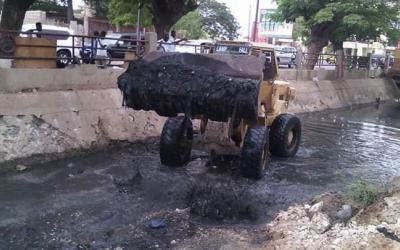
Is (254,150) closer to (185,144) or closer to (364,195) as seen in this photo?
(185,144)

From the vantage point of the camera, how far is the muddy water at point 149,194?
6633 millimetres

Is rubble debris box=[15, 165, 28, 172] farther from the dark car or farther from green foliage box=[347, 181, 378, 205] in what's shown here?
green foliage box=[347, 181, 378, 205]

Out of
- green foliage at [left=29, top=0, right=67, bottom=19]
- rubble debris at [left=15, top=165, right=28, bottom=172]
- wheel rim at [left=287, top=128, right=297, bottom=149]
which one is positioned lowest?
rubble debris at [left=15, top=165, right=28, bottom=172]

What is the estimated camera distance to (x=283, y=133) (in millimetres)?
10984

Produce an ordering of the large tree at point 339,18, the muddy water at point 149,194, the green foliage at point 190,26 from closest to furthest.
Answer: the muddy water at point 149,194, the large tree at point 339,18, the green foliage at point 190,26

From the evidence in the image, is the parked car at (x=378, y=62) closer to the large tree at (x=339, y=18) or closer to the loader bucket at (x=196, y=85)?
the large tree at (x=339, y=18)

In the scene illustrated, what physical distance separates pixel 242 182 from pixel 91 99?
4.45 metres

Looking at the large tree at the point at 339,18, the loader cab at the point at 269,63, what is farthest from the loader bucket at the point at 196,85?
the large tree at the point at 339,18

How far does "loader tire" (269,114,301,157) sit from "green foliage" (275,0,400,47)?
49.3 ft

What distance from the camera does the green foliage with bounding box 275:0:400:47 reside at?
25609mm

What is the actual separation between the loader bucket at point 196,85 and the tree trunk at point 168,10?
1264 centimetres

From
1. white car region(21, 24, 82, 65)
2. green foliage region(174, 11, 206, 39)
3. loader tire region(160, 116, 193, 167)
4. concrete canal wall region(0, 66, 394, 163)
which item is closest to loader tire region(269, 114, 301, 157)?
loader tire region(160, 116, 193, 167)

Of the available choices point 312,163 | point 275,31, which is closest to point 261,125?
point 312,163

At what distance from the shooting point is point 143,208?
7.80 m
